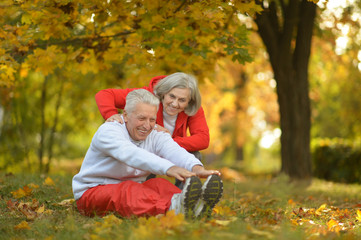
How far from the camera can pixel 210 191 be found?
10.7 ft

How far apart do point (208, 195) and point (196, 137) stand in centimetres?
134

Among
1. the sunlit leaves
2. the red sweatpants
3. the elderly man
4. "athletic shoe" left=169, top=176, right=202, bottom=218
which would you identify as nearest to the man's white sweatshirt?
the elderly man

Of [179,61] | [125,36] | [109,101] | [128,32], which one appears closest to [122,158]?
[109,101]

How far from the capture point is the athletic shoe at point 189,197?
3145 millimetres

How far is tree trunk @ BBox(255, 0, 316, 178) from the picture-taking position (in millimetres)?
8641

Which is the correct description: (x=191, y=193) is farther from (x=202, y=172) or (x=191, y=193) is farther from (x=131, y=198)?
(x=131, y=198)

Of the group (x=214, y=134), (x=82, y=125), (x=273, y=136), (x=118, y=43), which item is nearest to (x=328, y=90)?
(x=273, y=136)

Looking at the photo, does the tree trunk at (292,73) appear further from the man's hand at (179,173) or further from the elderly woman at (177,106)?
the man's hand at (179,173)

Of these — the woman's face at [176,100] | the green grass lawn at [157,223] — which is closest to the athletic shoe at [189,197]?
A: the green grass lawn at [157,223]

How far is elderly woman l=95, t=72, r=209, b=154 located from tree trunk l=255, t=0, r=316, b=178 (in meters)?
4.49

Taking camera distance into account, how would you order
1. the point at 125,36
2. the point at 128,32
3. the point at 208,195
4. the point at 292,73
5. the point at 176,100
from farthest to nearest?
the point at 292,73, the point at 125,36, the point at 128,32, the point at 176,100, the point at 208,195

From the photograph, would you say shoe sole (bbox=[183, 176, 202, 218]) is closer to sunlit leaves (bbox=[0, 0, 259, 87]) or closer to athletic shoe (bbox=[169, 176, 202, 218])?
athletic shoe (bbox=[169, 176, 202, 218])

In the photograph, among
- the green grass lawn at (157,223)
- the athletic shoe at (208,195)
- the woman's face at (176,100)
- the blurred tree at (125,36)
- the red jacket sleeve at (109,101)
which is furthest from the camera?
the blurred tree at (125,36)

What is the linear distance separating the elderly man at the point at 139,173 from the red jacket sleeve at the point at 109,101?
1.73ft
